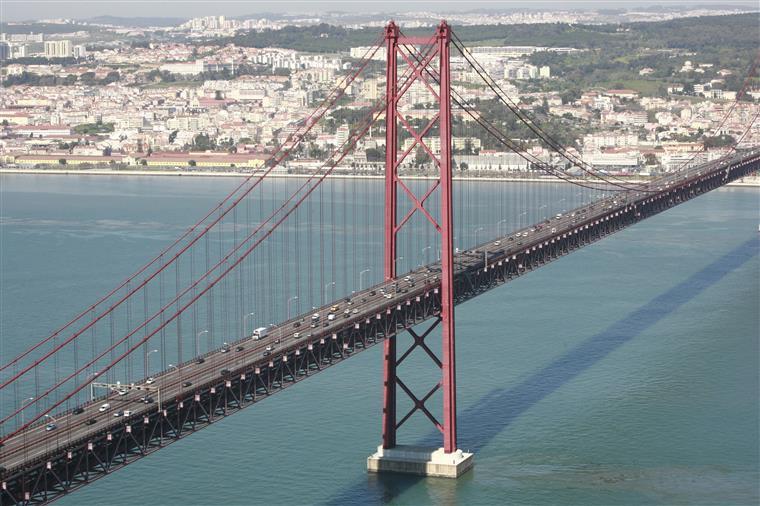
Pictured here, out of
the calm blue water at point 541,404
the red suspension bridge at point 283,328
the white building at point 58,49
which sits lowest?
the calm blue water at point 541,404

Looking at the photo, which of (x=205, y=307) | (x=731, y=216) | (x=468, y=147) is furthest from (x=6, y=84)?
(x=205, y=307)

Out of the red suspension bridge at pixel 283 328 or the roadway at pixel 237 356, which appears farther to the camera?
the red suspension bridge at pixel 283 328

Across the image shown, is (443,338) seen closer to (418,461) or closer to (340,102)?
(418,461)

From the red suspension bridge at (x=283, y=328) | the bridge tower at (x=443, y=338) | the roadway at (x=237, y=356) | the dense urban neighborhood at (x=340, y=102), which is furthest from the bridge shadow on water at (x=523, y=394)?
the dense urban neighborhood at (x=340, y=102)

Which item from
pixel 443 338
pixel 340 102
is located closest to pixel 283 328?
pixel 443 338

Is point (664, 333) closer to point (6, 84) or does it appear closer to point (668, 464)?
point (668, 464)

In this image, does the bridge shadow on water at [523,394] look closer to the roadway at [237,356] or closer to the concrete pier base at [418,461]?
the concrete pier base at [418,461]
